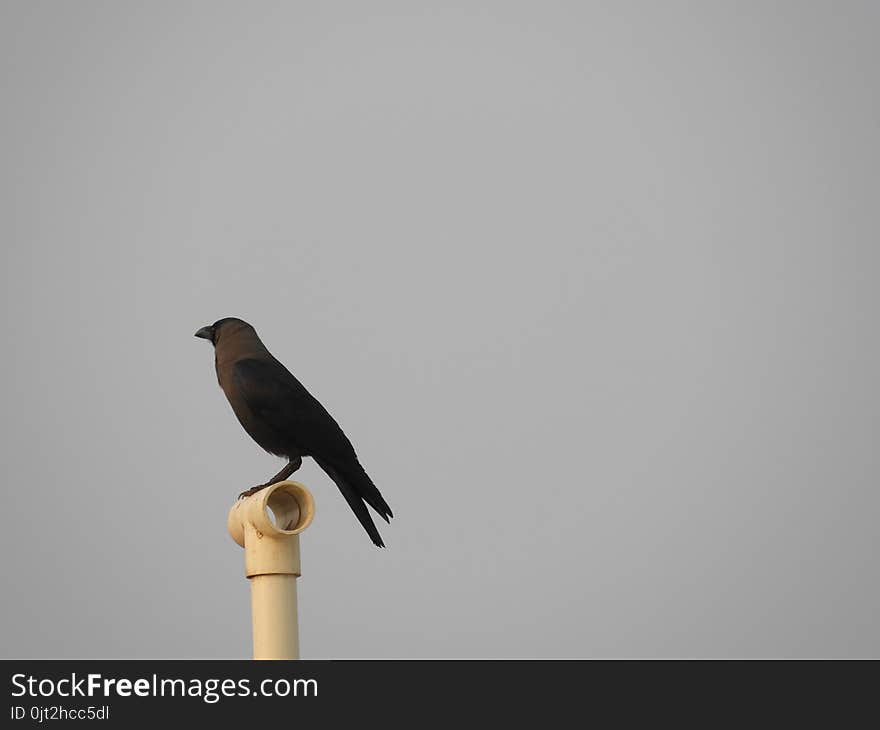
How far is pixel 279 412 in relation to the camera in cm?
941

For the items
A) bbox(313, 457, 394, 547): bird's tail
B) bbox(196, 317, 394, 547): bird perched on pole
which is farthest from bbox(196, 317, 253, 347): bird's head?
bbox(313, 457, 394, 547): bird's tail

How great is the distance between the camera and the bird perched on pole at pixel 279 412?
923 cm

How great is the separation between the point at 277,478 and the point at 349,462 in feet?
1.82

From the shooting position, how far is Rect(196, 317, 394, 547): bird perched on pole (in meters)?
9.23

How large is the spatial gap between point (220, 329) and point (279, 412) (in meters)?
1.04

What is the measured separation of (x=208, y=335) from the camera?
10.1 metres

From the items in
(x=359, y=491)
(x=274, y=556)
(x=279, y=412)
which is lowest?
(x=274, y=556)

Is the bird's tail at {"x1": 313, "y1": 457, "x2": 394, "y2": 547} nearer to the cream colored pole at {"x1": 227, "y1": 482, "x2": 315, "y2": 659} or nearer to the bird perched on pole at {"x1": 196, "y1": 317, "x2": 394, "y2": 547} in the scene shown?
the bird perched on pole at {"x1": 196, "y1": 317, "x2": 394, "y2": 547}

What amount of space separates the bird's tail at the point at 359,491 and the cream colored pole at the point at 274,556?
2.00 m

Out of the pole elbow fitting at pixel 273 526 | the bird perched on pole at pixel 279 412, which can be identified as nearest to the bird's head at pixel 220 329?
the bird perched on pole at pixel 279 412

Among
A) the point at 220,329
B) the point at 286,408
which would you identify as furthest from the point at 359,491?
the point at 220,329

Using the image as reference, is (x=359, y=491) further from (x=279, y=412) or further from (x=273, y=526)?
(x=273, y=526)

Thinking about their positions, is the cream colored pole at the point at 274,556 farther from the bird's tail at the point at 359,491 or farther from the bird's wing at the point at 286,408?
the bird's wing at the point at 286,408
